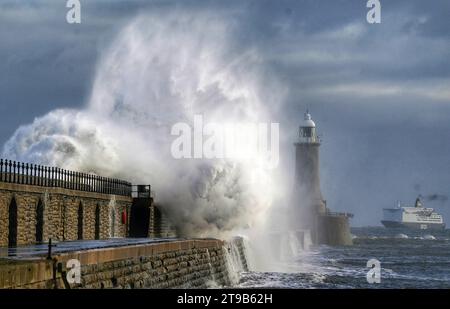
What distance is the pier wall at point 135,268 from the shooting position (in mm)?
19141

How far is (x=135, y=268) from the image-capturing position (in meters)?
26.1

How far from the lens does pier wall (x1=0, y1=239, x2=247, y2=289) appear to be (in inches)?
754

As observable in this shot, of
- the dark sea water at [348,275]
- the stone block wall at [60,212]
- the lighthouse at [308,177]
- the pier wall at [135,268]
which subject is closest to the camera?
the pier wall at [135,268]

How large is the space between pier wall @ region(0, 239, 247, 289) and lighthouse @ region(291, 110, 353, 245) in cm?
7317

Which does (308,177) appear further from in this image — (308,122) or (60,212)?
(60,212)

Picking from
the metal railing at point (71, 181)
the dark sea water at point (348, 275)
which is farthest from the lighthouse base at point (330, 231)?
the metal railing at point (71, 181)

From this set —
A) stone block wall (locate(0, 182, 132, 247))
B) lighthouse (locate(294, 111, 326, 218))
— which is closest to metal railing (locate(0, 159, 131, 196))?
stone block wall (locate(0, 182, 132, 247))

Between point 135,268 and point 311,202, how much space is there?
8834 cm

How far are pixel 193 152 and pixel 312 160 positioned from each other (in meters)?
60.8

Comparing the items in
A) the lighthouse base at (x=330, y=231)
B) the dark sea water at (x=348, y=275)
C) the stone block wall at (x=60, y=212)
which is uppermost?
the stone block wall at (x=60, y=212)

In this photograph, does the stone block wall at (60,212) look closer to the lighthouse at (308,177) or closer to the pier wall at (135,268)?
the pier wall at (135,268)

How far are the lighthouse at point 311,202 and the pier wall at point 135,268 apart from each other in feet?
240

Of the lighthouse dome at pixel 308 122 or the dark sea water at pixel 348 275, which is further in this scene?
the lighthouse dome at pixel 308 122
